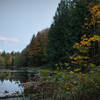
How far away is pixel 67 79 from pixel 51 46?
22014 millimetres

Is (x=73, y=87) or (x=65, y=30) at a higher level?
(x=65, y=30)

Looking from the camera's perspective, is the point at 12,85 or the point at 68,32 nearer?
the point at 12,85

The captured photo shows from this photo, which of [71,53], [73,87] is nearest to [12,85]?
[73,87]

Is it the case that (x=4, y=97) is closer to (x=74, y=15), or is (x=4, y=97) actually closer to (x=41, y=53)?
(x=74, y=15)

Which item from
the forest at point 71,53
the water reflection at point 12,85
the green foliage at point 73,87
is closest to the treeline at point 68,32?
the forest at point 71,53

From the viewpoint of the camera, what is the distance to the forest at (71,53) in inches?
126

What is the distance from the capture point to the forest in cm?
320

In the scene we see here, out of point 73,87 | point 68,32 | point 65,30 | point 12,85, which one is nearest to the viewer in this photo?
point 73,87

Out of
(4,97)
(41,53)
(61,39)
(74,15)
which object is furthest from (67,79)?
(41,53)

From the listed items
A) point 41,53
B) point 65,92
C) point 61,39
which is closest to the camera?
point 65,92

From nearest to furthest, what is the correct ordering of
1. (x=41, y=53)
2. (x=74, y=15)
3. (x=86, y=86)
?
(x=86, y=86)
(x=74, y=15)
(x=41, y=53)

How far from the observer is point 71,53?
19.8 m

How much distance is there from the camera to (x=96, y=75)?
3154 millimetres

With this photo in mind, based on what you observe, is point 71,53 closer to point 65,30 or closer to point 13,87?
point 65,30
